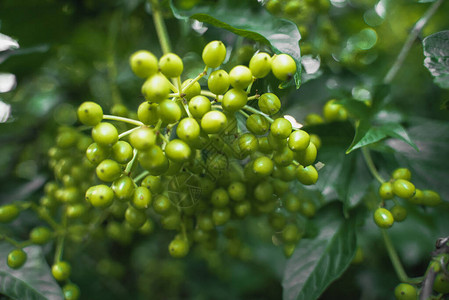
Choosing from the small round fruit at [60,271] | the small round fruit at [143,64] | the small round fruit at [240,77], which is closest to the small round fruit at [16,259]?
the small round fruit at [60,271]

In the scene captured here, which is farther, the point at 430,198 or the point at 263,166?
the point at 430,198

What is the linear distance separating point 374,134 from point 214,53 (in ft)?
1.76

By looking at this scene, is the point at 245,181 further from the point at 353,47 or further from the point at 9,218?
the point at 353,47

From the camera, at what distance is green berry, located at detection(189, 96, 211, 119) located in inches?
32.2

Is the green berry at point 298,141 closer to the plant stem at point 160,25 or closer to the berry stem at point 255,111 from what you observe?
the berry stem at point 255,111

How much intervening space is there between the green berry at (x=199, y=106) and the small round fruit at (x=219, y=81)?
47 millimetres

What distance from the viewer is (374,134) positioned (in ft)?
3.28

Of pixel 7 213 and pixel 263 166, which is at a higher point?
pixel 263 166

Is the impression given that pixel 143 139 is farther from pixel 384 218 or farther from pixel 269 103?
pixel 384 218

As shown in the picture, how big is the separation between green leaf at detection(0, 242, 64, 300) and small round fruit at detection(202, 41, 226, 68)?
0.88 metres

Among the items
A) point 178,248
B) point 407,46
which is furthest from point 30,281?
point 407,46

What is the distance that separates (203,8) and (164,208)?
0.79 metres

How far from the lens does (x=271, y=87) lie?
99 centimetres

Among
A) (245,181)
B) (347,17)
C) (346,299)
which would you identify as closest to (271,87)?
(245,181)
